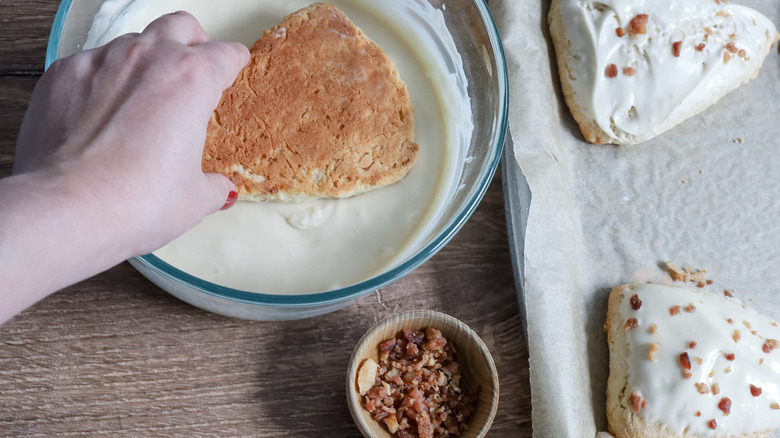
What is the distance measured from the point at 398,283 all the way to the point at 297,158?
30cm

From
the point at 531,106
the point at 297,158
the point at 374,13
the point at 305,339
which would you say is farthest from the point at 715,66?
the point at 305,339

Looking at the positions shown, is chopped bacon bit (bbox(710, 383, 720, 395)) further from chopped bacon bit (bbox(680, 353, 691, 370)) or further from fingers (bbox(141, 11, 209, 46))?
fingers (bbox(141, 11, 209, 46))

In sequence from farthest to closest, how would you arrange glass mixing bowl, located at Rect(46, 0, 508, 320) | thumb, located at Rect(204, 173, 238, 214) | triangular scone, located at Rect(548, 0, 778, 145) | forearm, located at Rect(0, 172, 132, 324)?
triangular scone, located at Rect(548, 0, 778, 145) → glass mixing bowl, located at Rect(46, 0, 508, 320) → thumb, located at Rect(204, 173, 238, 214) → forearm, located at Rect(0, 172, 132, 324)

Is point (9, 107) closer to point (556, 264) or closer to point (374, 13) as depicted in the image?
point (374, 13)

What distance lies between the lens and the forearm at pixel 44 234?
2.34 feet

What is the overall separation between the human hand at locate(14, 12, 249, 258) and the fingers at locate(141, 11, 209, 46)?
0.02m

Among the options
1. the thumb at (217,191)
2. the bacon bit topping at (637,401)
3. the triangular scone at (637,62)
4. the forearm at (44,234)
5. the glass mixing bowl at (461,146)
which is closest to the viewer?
the forearm at (44,234)

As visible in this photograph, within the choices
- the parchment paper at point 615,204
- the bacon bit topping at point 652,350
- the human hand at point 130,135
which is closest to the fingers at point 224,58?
the human hand at point 130,135

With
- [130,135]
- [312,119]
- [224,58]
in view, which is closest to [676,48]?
[312,119]

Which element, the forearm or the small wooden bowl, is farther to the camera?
the small wooden bowl

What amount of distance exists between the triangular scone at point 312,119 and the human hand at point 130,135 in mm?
253

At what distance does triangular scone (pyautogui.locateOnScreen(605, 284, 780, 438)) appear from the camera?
4.18ft

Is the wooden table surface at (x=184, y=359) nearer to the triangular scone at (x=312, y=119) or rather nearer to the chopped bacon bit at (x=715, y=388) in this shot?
the triangular scone at (x=312, y=119)

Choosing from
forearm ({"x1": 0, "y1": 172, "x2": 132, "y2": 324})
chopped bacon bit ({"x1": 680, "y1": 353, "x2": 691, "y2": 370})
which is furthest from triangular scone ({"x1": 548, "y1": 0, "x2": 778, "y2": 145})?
forearm ({"x1": 0, "y1": 172, "x2": 132, "y2": 324})
